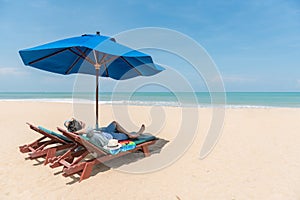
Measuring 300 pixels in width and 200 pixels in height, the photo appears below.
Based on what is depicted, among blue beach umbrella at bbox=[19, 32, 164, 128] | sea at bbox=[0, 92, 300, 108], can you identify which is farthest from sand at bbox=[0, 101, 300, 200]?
sea at bbox=[0, 92, 300, 108]

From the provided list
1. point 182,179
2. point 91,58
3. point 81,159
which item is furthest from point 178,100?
point 81,159

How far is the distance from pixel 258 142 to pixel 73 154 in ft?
15.1

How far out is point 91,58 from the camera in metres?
4.71

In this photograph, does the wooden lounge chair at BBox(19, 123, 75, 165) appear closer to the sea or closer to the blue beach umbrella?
the blue beach umbrella

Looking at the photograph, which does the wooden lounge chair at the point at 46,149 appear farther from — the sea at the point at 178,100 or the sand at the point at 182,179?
the sea at the point at 178,100

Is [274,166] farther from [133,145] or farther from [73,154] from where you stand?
[73,154]

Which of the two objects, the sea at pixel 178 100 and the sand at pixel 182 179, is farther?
the sea at pixel 178 100

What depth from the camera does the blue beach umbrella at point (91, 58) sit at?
3.30 meters

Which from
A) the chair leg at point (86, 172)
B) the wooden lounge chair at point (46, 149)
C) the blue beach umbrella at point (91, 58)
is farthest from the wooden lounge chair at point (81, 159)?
the blue beach umbrella at point (91, 58)

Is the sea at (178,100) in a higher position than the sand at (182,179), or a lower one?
higher

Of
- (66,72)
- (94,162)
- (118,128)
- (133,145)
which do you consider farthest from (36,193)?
(66,72)

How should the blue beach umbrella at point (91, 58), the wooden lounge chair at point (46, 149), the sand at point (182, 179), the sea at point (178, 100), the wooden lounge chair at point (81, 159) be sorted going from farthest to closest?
the sea at point (178, 100)
the wooden lounge chair at point (46, 149)
the blue beach umbrella at point (91, 58)
the wooden lounge chair at point (81, 159)
the sand at point (182, 179)

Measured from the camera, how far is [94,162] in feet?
10.6

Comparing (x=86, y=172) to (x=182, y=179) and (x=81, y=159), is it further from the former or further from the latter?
(x=182, y=179)
